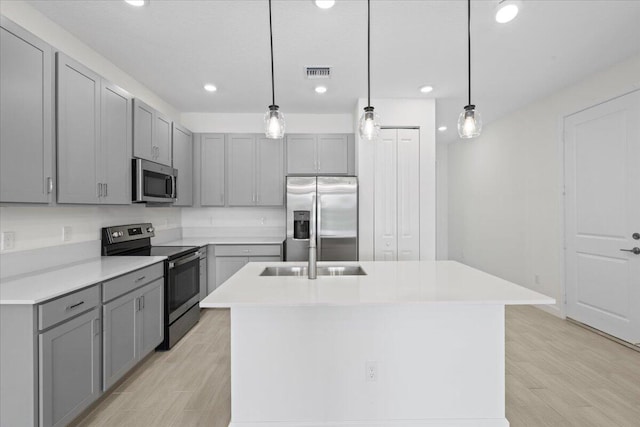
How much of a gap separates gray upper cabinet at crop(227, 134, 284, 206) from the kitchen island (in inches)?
108

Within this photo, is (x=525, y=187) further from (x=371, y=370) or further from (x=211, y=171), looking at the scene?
(x=211, y=171)

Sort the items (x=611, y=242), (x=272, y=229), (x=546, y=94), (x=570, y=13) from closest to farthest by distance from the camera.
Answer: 1. (x=570, y=13)
2. (x=611, y=242)
3. (x=546, y=94)
4. (x=272, y=229)

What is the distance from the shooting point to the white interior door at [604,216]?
2.98 meters

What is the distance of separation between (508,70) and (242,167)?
133 inches

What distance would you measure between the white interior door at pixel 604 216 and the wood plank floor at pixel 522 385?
36 centimetres

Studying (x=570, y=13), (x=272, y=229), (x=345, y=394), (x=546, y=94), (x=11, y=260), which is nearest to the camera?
(x=345, y=394)

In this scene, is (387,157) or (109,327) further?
(387,157)

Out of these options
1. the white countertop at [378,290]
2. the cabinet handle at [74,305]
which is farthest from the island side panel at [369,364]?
the cabinet handle at [74,305]

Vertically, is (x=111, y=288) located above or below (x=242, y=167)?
below

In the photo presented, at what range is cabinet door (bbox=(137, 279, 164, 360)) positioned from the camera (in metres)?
2.55

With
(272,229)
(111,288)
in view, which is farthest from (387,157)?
(111,288)

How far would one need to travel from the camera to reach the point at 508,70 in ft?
10.6

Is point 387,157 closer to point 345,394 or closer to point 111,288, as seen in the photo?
point 345,394

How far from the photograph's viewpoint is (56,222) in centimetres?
244
